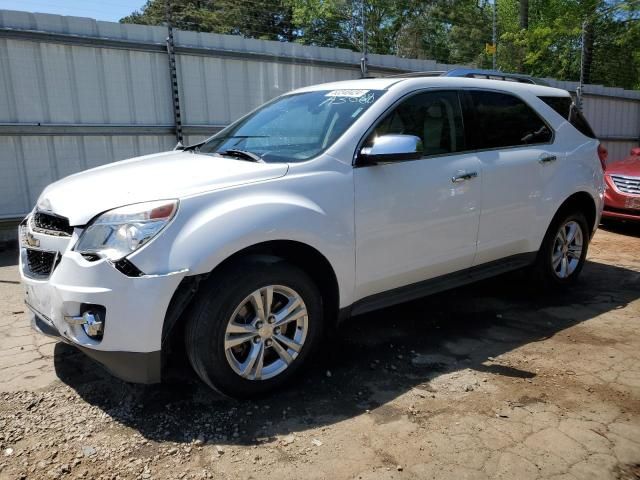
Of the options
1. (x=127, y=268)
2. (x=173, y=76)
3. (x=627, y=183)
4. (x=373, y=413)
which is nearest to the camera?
(x=127, y=268)

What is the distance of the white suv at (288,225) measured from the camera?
103 inches

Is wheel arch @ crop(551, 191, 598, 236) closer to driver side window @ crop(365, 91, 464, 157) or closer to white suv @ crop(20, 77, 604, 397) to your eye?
white suv @ crop(20, 77, 604, 397)

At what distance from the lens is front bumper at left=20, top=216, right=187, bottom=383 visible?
254 cm

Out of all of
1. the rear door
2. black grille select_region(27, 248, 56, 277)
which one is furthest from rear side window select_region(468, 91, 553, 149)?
black grille select_region(27, 248, 56, 277)

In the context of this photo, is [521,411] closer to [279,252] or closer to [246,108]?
[279,252]

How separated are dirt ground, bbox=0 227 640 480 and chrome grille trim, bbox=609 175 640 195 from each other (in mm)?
4320

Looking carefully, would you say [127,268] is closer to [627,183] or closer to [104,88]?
[104,88]

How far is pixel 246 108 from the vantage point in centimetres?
841

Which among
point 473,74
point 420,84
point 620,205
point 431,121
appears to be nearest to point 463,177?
point 431,121

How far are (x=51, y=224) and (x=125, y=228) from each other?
0.63 metres

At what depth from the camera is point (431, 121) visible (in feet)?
12.4

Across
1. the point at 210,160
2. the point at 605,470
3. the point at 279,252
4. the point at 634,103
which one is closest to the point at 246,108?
the point at 210,160

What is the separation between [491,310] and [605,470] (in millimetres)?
2190

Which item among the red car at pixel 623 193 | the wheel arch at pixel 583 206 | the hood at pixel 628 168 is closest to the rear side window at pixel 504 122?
the wheel arch at pixel 583 206
